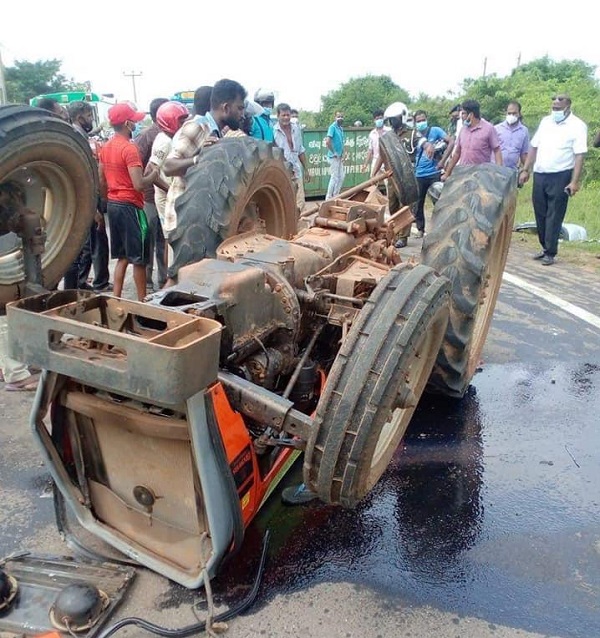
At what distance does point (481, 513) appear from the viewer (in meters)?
3.10

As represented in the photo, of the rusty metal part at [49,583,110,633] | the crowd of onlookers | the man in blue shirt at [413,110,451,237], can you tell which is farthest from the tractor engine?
the man in blue shirt at [413,110,451,237]

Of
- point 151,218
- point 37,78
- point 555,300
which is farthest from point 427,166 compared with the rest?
point 37,78

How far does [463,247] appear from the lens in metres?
3.60

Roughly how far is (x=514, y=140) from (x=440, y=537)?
787cm

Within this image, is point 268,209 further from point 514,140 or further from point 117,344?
point 514,140

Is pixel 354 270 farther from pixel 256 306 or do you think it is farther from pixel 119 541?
pixel 119 541

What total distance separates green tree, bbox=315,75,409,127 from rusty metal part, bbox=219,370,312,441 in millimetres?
36464

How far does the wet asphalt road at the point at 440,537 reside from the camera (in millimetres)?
2453

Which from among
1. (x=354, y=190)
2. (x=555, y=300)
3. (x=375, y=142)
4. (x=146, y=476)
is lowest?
(x=555, y=300)

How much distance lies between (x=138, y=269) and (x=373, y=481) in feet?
13.1

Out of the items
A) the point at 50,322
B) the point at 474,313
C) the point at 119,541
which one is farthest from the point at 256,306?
the point at 474,313

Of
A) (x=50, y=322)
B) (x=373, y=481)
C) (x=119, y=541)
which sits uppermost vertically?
(x=50, y=322)

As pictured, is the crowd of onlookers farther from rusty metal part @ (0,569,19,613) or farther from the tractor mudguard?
rusty metal part @ (0,569,19,613)

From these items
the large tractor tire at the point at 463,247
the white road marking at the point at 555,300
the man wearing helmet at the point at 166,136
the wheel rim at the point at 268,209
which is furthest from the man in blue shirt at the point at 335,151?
the large tractor tire at the point at 463,247
